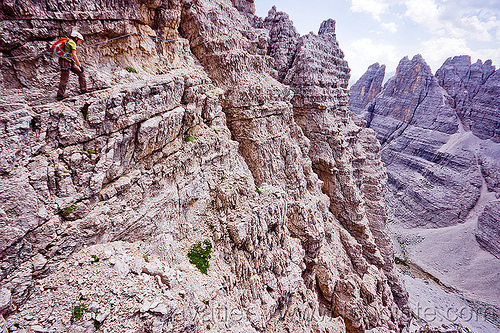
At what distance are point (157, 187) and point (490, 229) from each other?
6468cm

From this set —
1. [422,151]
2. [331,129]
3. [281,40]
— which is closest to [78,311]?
[331,129]

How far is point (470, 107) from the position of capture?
68.3 metres

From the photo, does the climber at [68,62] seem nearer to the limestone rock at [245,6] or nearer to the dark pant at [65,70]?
the dark pant at [65,70]

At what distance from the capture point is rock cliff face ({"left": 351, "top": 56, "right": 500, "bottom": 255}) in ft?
186

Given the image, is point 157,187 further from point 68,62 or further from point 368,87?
point 368,87

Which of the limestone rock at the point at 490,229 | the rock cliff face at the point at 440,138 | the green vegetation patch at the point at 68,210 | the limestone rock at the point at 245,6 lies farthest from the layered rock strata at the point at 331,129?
the rock cliff face at the point at 440,138

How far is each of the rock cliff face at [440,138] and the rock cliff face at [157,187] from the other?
1966 inches

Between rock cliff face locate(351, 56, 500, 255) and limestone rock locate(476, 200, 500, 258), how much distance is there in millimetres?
177

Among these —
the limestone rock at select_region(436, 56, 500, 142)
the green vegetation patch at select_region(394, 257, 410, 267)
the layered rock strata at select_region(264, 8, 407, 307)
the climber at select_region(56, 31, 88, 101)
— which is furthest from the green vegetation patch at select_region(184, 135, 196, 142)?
the limestone rock at select_region(436, 56, 500, 142)

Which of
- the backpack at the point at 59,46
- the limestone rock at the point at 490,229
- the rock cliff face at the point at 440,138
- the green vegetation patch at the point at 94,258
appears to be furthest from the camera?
the rock cliff face at the point at 440,138

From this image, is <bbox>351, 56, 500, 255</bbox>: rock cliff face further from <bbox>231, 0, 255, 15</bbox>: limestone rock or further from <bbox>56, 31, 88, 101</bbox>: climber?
<bbox>56, 31, 88, 101</bbox>: climber

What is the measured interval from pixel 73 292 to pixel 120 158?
16.5 ft

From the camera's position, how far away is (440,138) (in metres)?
66.3

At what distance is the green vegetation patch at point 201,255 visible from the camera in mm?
11227
